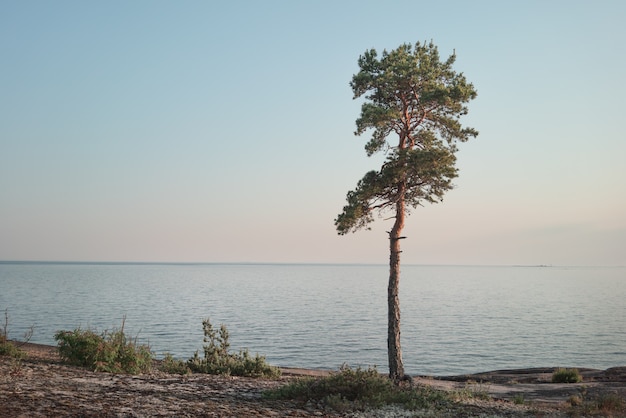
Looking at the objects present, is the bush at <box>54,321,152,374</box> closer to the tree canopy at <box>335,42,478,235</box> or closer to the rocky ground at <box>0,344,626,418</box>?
the rocky ground at <box>0,344,626,418</box>

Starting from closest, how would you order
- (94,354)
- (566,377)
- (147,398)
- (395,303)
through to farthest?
(147,398)
(94,354)
(395,303)
(566,377)

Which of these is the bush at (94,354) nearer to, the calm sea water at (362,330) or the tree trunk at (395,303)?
the tree trunk at (395,303)

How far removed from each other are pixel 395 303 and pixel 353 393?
333 inches

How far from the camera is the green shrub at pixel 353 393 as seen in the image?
12.4 meters

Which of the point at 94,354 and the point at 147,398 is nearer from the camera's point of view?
the point at 147,398


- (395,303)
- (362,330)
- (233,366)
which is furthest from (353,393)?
(362,330)

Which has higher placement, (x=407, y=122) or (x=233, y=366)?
(x=407, y=122)

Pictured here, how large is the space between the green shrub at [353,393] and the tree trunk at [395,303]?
5779 mm

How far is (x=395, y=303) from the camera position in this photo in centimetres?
2114

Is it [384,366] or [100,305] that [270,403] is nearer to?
[384,366]

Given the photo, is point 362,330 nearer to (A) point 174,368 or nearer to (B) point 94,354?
(A) point 174,368

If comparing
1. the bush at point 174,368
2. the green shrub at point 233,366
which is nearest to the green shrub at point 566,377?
the green shrub at point 233,366

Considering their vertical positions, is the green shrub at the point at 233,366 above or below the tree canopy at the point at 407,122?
below

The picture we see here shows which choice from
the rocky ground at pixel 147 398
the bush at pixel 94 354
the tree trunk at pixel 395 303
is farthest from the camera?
the tree trunk at pixel 395 303
